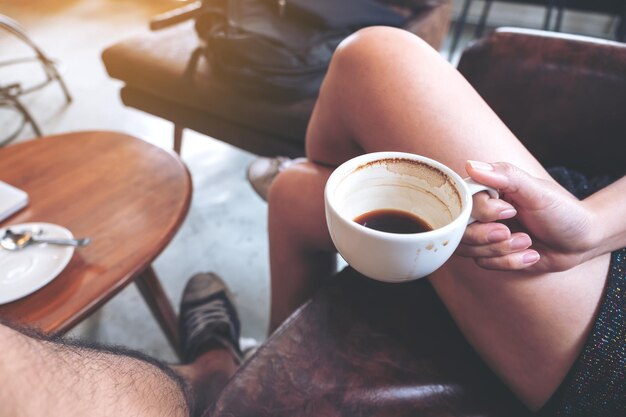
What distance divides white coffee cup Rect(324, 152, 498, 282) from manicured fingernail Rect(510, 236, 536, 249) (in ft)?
0.20

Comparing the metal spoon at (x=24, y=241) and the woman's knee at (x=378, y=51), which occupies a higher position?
the woman's knee at (x=378, y=51)

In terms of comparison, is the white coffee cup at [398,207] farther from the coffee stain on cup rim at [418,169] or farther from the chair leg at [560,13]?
the chair leg at [560,13]

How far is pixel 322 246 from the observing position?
2.37ft

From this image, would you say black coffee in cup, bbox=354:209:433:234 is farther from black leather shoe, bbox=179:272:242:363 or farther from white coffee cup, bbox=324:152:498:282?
black leather shoe, bbox=179:272:242:363

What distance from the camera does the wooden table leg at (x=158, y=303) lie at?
2.89ft

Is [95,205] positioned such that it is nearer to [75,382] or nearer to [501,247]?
[75,382]

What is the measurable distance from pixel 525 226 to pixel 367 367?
0.27m

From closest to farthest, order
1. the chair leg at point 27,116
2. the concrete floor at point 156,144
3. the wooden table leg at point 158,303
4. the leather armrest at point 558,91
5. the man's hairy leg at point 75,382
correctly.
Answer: the man's hairy leg at point 75,382
the leather armrest at point 558,91
the wooden table leg at point 158,303
the concrete floor at point 156,144
the chair leg at point 27,116

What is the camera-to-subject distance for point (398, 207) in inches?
18.6

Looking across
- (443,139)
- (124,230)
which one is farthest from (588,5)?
(124,230)

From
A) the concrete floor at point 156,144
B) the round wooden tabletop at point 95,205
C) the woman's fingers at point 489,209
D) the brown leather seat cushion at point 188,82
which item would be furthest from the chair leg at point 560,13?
the woman's fingers at point 489,209

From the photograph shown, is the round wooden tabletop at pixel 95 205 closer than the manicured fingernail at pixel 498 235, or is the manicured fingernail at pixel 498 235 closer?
the manicured fingernail at pixel 498 235

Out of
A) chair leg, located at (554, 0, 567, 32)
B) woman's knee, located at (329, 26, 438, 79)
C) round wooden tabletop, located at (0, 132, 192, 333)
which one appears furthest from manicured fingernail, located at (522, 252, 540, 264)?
chair leg, located at (554, 0, 567, 32)

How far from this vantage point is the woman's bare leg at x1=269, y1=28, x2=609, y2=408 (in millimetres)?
485
